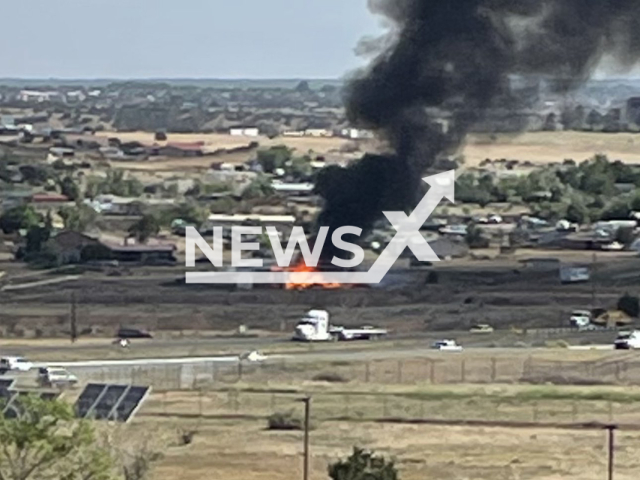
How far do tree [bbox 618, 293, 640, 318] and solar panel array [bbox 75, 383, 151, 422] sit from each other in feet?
83.0

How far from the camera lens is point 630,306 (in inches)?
2677

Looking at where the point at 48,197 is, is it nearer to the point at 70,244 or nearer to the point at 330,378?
the point at 70,244

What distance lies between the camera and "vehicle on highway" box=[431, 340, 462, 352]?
5741 centimetres

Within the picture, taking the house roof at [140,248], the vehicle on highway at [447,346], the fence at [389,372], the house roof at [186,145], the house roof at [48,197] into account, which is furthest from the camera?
the house roof at [186,145]

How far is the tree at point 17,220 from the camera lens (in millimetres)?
93500

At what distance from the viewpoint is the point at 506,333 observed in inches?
2477

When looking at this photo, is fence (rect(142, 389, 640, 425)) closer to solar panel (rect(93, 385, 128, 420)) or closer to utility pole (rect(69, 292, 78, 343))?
solar panel (rect(93, 385, 128, 420))

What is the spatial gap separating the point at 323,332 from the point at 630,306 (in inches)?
434

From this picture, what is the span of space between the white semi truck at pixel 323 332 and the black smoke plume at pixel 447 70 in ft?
9.80

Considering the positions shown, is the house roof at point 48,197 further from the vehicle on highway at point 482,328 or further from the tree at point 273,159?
the vehicle on highway at point 482,328

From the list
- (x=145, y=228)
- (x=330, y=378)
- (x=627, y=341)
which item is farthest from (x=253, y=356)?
(x=145, y=228)

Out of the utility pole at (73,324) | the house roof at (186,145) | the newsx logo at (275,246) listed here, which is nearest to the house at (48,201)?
the newsx logo at (275,246)

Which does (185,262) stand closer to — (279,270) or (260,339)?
(279,270)

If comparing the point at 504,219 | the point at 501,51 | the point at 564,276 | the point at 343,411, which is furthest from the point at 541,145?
the point at 343,411
